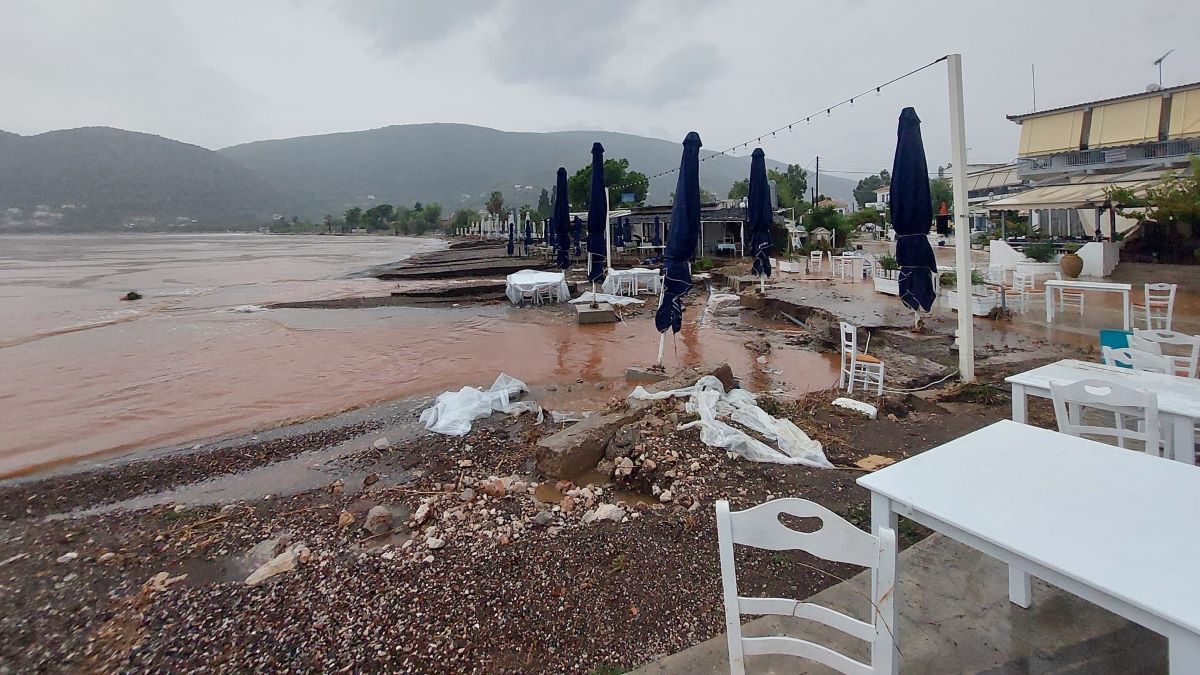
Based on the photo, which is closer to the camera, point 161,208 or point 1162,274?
point 1162,274

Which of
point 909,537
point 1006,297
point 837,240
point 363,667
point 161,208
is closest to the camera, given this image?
point 363,667

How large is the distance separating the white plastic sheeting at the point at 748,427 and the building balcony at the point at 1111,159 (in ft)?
73.9

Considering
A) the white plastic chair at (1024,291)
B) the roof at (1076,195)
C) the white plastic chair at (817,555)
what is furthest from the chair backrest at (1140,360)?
the roof at (1076,195)

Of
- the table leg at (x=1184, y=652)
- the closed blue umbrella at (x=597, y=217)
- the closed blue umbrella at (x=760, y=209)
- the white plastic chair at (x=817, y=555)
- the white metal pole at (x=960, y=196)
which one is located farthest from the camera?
the closed blue umbrella at (x=597, y=217)

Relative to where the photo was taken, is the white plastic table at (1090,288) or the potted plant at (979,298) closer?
the white plastic table at (1090,288)

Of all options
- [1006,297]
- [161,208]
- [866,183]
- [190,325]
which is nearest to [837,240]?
[1006,297]

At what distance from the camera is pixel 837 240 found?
93.5ft

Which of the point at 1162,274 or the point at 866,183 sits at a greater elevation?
the point at 866,183

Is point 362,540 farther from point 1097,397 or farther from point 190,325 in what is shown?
point 190,325

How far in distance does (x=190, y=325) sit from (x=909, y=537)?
617 inches

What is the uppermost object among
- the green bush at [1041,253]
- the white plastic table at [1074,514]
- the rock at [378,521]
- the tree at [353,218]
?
the tree at [353,218]

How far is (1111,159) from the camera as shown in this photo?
2058cm

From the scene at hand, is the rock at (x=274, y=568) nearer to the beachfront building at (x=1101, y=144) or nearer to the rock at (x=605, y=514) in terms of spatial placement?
the rock at (x=605, y=514)

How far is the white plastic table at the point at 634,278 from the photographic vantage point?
52.2 ft
